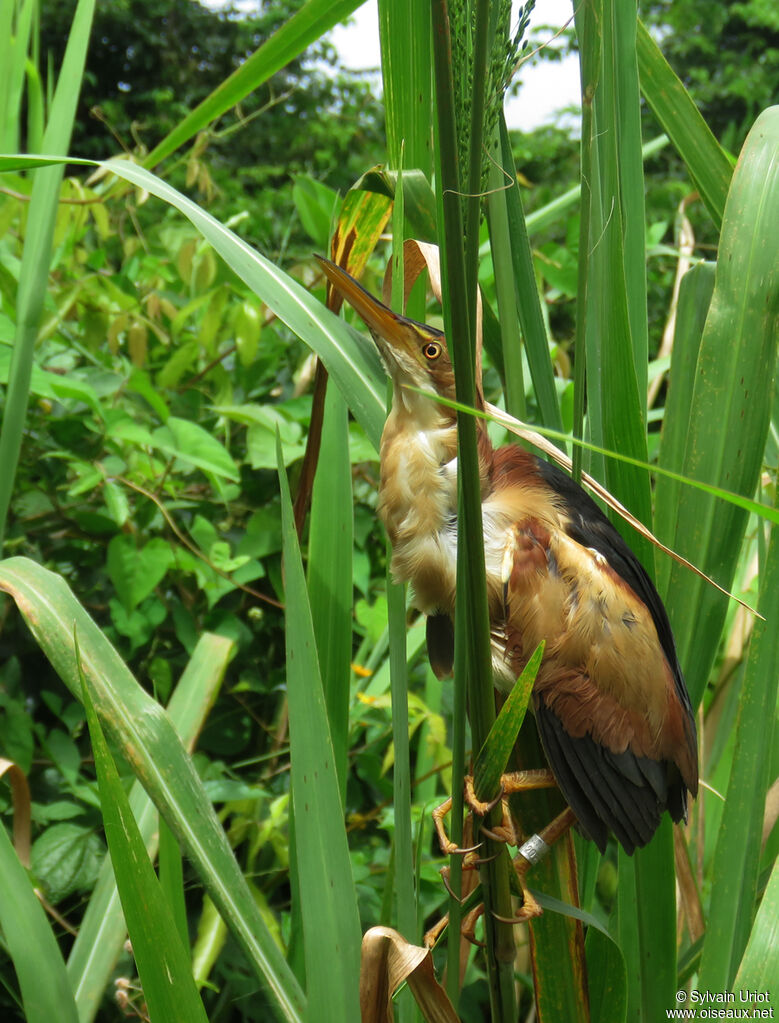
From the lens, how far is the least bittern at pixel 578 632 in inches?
31.0

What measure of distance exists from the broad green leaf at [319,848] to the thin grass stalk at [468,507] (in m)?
0.09

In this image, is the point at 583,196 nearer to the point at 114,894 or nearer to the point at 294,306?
the point at 294,306

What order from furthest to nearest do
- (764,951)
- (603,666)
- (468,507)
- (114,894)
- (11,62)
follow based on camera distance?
(11,62) → (114,894) → (603,666) → (764,951) → (468,507)

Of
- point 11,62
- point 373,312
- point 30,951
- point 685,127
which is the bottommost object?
point 30,951

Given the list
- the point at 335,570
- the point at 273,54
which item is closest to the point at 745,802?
the point at 335,570

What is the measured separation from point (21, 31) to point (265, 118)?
7.01 meters

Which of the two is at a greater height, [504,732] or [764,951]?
[504,732]

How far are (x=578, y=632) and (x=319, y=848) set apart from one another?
0.31m

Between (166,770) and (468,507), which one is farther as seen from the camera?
(166,770)

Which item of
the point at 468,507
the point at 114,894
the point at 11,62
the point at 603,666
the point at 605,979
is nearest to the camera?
the point at 468,507

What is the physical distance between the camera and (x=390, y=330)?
85 centimetres

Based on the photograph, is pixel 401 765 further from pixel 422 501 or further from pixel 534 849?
pixel 422 501

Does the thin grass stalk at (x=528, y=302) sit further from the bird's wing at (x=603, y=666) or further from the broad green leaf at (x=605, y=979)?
the broad green leaf at (x=605, y=979)

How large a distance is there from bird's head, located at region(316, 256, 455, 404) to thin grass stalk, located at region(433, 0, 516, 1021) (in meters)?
0.30
